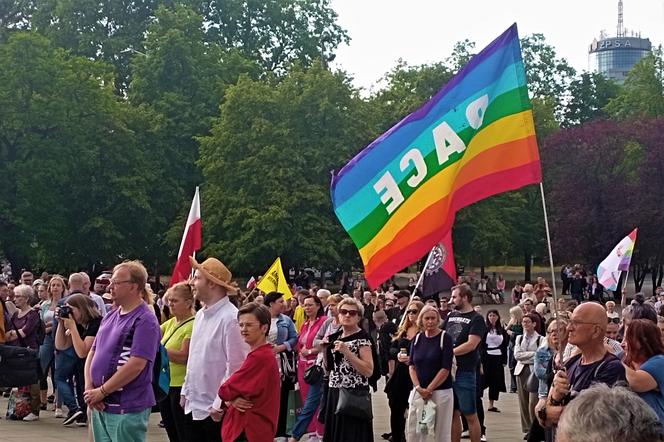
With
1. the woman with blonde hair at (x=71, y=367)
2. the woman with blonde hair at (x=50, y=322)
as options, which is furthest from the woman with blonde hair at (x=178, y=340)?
the woman with blonde hair at (x=50, y=322)

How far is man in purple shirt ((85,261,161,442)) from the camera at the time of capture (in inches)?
288

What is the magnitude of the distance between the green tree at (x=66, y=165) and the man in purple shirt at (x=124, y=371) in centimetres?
3604

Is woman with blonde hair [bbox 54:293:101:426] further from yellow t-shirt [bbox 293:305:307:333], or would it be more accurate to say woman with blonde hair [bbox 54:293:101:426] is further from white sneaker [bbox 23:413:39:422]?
yellow t-shirt [bbox 293:305:307:333]

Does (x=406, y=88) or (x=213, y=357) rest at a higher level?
(x=406, y=88)

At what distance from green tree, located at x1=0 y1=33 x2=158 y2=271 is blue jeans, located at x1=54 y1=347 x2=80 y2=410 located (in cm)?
2903

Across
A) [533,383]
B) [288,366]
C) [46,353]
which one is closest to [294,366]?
[288,366]

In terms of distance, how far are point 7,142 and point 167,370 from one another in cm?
3757

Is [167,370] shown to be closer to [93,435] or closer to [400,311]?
[93,435]

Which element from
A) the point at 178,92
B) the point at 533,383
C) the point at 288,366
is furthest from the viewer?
the point at 178,92

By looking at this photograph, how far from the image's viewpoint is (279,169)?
46.8 metres

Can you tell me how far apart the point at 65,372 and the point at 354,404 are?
5.64 m

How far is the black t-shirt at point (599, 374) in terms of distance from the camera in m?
6.59

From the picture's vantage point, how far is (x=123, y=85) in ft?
187

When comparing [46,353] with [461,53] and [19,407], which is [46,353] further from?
[461,53]
